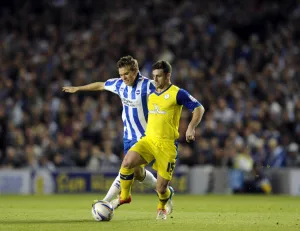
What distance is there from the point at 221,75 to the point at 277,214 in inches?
453

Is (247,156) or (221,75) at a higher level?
(221,75)

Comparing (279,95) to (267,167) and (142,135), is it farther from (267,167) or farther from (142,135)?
(142,135)

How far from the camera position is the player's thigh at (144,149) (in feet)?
35.6

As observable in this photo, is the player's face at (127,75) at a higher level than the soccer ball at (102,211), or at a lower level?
higher

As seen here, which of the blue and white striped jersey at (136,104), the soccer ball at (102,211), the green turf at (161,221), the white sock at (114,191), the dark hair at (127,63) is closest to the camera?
the green turf at (161,221)

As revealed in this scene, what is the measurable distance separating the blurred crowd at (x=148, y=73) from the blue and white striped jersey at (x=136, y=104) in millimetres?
9262

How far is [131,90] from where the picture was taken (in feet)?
38.3

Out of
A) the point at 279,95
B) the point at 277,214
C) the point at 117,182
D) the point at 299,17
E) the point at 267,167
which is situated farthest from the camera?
the point at 299,17

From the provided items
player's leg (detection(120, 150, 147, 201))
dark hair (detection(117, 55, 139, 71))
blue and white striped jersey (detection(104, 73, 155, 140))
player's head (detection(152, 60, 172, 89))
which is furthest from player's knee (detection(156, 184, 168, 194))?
dark hair (detection(117, 55, 139, 71))

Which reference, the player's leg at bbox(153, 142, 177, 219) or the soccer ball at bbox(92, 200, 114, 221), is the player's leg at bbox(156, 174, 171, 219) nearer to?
the player's leg at bbox(153, 142, 177, 219)

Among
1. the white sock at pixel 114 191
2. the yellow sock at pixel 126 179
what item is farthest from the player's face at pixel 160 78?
the white sock at pixel 114 191

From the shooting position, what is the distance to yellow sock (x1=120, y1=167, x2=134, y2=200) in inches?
429

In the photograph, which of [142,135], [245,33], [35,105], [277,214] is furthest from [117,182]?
[245,33]

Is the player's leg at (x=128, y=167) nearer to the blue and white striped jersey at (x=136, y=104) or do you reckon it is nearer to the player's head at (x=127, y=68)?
the blue and white striped jersey at (x=136, y=104)
